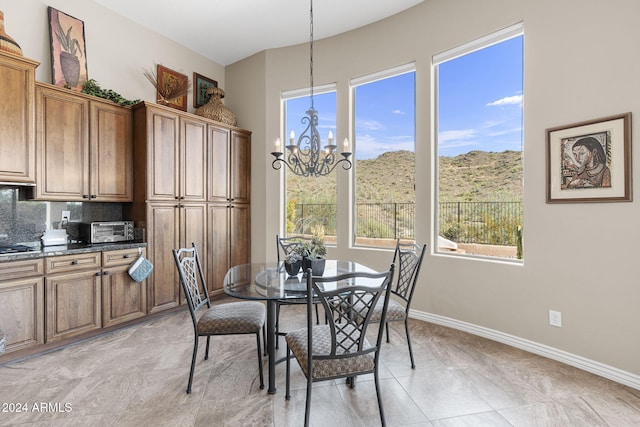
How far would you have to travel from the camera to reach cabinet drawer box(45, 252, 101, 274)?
2827mm

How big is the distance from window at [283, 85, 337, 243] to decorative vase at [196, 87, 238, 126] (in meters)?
0.81

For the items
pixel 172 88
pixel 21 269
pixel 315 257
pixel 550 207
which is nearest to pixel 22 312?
pixel 21 269

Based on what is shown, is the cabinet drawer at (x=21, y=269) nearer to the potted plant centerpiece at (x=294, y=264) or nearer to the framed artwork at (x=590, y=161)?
the potted plant centerpiece at (x=294, y=264)

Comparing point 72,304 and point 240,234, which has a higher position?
point 240,234

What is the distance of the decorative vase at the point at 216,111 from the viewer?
14.9ft

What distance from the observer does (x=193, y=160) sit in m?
4.12

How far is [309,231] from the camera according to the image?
4.61 m

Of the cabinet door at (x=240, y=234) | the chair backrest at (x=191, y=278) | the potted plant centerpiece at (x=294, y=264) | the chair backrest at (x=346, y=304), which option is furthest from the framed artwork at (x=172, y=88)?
the chair backrest at (x=346, y=304)

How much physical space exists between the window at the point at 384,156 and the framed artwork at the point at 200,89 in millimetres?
2260

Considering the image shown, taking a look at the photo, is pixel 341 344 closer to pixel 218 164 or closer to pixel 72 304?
pixel 72 304

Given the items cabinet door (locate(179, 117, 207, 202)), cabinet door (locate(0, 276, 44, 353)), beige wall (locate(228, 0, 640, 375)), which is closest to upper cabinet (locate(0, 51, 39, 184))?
cabinet door (locate(0, 276, 44, 353))

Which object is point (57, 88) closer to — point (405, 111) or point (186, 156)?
point (186, 156)

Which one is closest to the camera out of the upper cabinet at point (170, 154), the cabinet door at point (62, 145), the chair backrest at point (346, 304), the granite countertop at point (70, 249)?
the chair backrest at point (346, 304)

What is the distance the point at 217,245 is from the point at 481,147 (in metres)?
3.45
